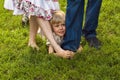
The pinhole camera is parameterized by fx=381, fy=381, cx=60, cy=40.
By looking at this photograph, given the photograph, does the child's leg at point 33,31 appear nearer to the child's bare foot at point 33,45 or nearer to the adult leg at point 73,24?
the child's bare foot at point 33,45

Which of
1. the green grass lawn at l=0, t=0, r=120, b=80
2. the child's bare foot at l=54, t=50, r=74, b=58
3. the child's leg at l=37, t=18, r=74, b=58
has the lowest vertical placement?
the green grass lawn at l=0, t=0, r=120, b=80

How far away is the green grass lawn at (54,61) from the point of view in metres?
4.32

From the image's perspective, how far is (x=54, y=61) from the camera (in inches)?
179

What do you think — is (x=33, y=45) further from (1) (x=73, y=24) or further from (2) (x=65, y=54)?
(1) (x=73, y=24)

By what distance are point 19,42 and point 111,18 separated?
152 centimetres

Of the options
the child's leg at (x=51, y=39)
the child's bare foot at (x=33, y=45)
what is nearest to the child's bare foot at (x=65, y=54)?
the child's leg at (x=51, y=39)

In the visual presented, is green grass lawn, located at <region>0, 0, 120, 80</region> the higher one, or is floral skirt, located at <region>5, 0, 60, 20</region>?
floral skirt, located at <region>5, 0, 60, 20</region>

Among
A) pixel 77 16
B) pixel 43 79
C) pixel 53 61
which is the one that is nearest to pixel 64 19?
pixel 77 16

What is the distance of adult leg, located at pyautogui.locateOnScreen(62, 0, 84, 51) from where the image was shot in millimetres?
4480

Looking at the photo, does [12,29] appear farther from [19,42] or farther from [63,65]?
[63,65]

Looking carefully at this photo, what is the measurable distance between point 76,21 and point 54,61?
1.79ft

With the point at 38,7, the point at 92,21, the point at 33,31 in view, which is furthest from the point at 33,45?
the point at 92,21

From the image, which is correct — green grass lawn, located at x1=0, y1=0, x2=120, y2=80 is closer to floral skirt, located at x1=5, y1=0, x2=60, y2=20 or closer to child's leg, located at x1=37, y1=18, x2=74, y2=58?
child's leg, located at x1=37, y1=18, x2=74, y2=58

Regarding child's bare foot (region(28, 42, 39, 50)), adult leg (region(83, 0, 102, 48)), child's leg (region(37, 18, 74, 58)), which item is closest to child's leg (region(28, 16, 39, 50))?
child's bare foot (region(28, 42, 39, 50))
